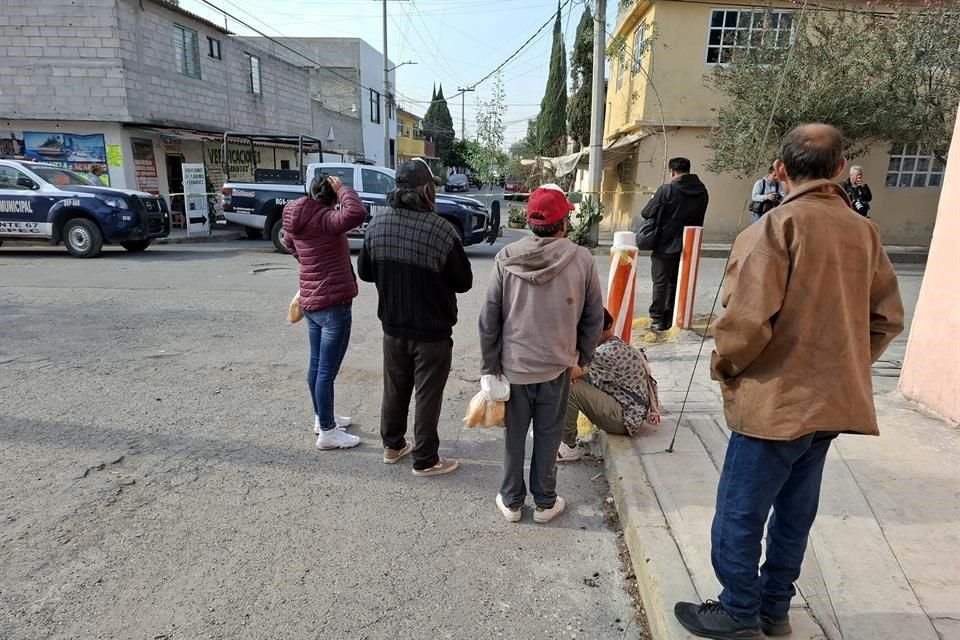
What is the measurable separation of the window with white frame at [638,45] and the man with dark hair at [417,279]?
45.4 feet

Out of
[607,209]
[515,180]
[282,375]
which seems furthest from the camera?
Result: [515,180]

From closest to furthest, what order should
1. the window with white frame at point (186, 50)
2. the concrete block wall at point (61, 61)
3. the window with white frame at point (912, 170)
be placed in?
the concrete block wall at point (61, 61), the window with white frame at point (912, 170), the window with white frame at point (186, 50)

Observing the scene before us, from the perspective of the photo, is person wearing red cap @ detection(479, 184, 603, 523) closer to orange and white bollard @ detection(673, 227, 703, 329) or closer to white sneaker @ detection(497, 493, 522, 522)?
white sneaker @ detection(497, 493, 522, 522)

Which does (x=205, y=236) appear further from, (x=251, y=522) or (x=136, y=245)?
(x=251, y=522)

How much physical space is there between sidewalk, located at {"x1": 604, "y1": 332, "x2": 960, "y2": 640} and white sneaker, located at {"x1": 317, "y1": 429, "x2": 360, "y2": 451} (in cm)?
172

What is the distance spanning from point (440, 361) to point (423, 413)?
0.33m

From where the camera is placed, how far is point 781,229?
1854 millimetres

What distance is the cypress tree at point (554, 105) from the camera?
34750 millimetres

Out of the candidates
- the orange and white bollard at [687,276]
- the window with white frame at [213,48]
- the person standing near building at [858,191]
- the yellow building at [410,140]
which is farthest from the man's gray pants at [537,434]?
the yellow building at [410,140]

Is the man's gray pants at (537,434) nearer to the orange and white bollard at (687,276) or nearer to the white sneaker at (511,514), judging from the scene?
the white sneaker at (511,514)

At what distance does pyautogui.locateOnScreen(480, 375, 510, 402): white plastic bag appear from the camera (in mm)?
2965

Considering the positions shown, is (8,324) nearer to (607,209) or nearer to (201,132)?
(201,132)

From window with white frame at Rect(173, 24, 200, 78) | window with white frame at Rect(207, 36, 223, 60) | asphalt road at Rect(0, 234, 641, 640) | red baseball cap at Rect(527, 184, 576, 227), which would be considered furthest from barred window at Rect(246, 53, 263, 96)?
red baseball cap at Rect(527, 184, 576, 227)

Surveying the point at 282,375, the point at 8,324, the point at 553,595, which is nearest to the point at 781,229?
the point at 553,595
